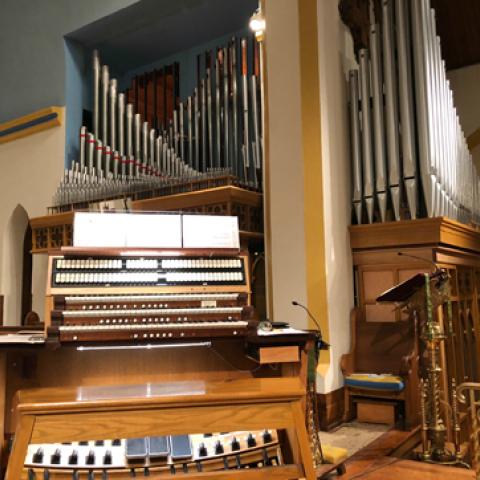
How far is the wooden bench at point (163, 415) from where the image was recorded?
2309mm

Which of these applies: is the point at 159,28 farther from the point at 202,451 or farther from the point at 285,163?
the point at 202,451

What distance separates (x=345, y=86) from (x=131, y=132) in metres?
3.42

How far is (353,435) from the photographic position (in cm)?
429

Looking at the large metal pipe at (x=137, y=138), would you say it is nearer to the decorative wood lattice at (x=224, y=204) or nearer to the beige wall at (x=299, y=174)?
the decorative wood lattice at (x=224, y=204)

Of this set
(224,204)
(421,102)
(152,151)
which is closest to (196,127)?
(152,151)

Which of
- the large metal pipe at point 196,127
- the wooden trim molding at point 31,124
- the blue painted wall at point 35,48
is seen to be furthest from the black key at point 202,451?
the blue painted wall at point 35,48

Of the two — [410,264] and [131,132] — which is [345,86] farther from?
[131,132]

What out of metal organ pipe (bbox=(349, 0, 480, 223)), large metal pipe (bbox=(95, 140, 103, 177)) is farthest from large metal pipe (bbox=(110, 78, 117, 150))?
metal organ pipe (bbox=(349, 0, 480, 223))

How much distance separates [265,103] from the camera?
17.7ft

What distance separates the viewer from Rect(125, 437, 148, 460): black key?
2633 mm

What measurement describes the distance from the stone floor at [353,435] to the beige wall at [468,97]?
5.26 metres

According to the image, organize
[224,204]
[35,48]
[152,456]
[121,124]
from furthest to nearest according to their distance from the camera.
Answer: [35,48] → [121,124] → [224,204] → [152,456]

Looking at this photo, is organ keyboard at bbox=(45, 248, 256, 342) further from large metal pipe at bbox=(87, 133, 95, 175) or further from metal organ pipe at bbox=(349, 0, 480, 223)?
large metal pipe at bbox=(87, 133, 95, 175)

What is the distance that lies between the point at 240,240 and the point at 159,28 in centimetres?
396
